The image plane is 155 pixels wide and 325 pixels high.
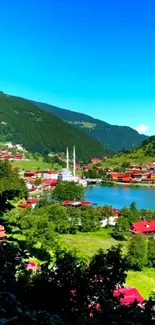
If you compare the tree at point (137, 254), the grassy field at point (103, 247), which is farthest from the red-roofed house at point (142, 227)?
the tree at point (137, 254)

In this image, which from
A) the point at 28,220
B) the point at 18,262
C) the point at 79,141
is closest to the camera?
the point at 18,262

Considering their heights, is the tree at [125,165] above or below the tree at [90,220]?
above

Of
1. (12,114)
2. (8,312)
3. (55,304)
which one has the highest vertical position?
(12,114)

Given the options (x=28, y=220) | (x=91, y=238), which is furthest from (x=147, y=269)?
(x=28, y=220)

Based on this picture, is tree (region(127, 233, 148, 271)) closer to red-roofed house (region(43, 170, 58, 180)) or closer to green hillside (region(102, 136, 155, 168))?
red-roofed house (region(43, 170, 58, 180))

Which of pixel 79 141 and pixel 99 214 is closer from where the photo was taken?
pixel 99 214

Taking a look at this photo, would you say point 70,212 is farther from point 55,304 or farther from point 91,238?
point 55,304

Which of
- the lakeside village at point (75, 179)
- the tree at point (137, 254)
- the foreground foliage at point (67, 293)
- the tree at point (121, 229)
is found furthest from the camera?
the lakeside village at point (75, 179)

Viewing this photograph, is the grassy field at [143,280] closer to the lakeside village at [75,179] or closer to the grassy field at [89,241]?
the grassy field at [89,241]
